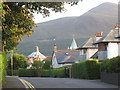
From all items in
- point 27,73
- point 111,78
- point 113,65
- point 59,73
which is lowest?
point 27,73

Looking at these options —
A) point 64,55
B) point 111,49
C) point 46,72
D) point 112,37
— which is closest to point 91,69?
point 111,49

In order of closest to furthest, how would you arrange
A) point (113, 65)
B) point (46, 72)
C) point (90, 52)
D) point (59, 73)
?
point (113, 65), point (59, 73), point (90, 52), point (46, 72)

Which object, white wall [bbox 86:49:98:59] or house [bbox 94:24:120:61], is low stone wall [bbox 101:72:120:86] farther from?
white wall [bbox 86:49:98:59]

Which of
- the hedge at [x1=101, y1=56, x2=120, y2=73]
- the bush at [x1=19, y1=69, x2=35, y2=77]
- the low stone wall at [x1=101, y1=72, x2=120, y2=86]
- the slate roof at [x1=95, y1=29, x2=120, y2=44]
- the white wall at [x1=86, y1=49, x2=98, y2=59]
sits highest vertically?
the slate roof at [x1=95, y1=29, x2=120, y2=44]

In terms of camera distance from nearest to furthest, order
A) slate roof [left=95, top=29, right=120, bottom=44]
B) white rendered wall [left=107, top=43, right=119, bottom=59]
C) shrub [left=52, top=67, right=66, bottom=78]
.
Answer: white rendered wall [left=107, top=43, right=119, bottom=59] → slate roof [left=95, top=29, right=120, bottom=44] → shrub [left=52, top=67, right=66, bottom=78]

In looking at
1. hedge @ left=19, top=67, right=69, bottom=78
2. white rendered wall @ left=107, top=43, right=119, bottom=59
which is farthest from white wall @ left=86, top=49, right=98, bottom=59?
white rendered wall @ left=107, top=43, right=119, bottom=59

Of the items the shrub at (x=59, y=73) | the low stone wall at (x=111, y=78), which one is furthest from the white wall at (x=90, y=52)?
the low stone wall at (x=111, y=78)

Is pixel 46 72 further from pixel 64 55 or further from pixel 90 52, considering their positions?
pixel 64 55

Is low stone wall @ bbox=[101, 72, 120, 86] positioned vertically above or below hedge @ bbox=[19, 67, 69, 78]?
above

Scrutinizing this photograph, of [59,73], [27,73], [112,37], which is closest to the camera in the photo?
[112,37]

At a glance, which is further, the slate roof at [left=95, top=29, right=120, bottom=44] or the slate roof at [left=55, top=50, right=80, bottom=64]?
the slate roof at [left=55, top=50, right=80, bottom=64]

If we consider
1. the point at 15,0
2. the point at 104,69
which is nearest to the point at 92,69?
the point at 104,69

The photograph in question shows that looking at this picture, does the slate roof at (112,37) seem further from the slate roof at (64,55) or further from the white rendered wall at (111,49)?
the slate roof at (64,55)

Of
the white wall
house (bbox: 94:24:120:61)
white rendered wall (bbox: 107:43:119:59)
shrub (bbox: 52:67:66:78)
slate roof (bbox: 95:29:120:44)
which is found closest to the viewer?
white rendered wall (bbox: 107:43:119:59)
